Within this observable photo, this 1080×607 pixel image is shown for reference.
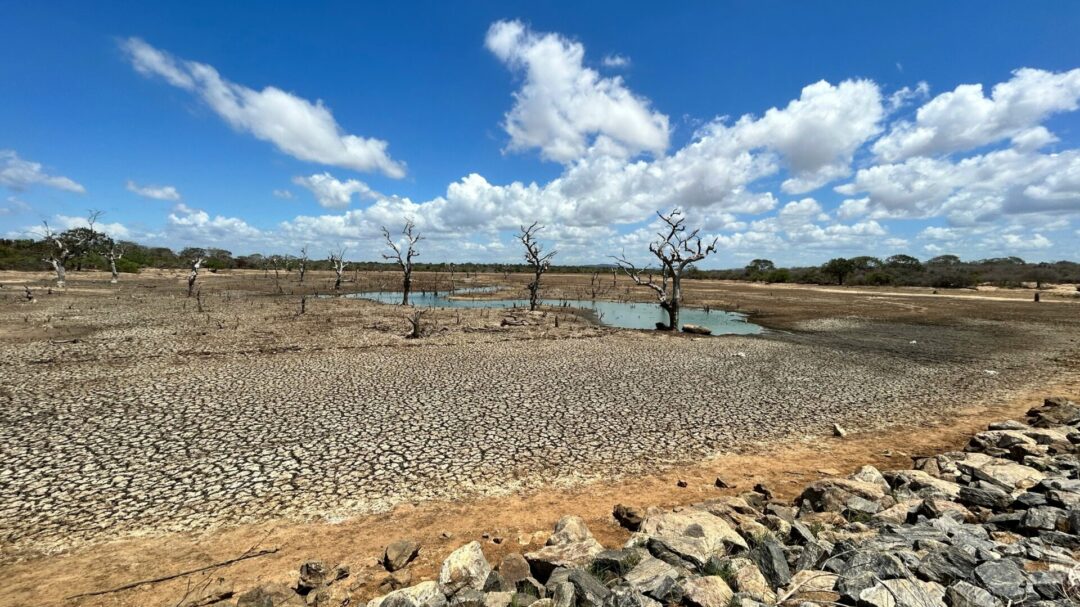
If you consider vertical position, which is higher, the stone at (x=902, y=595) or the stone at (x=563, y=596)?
the stone at (x=902, y=595)

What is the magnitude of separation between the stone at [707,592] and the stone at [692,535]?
79 centimetres

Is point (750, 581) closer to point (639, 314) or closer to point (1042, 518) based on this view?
point (1042, 518)

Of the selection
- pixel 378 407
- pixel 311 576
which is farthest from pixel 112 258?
pixel 311 576

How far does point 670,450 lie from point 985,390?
598 inches

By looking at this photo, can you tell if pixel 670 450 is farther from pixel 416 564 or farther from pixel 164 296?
pixel 164 296

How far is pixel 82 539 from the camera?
762 cm

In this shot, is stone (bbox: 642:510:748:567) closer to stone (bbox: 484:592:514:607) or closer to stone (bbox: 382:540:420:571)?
stone (bbox: 484:592:514:607)

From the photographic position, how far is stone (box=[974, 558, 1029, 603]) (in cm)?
500

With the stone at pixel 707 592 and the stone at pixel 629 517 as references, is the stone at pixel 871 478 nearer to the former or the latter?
the stone at pixel 629 517

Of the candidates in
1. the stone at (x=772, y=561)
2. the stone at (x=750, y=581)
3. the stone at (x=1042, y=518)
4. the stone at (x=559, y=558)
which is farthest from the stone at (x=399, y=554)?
the stone at (x=1042, y=518)

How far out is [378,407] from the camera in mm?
14438

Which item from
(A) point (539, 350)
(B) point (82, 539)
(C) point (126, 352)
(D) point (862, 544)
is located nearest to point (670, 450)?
(D) point (862, 544)

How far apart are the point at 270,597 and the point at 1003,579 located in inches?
351

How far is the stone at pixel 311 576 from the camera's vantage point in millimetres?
6324
